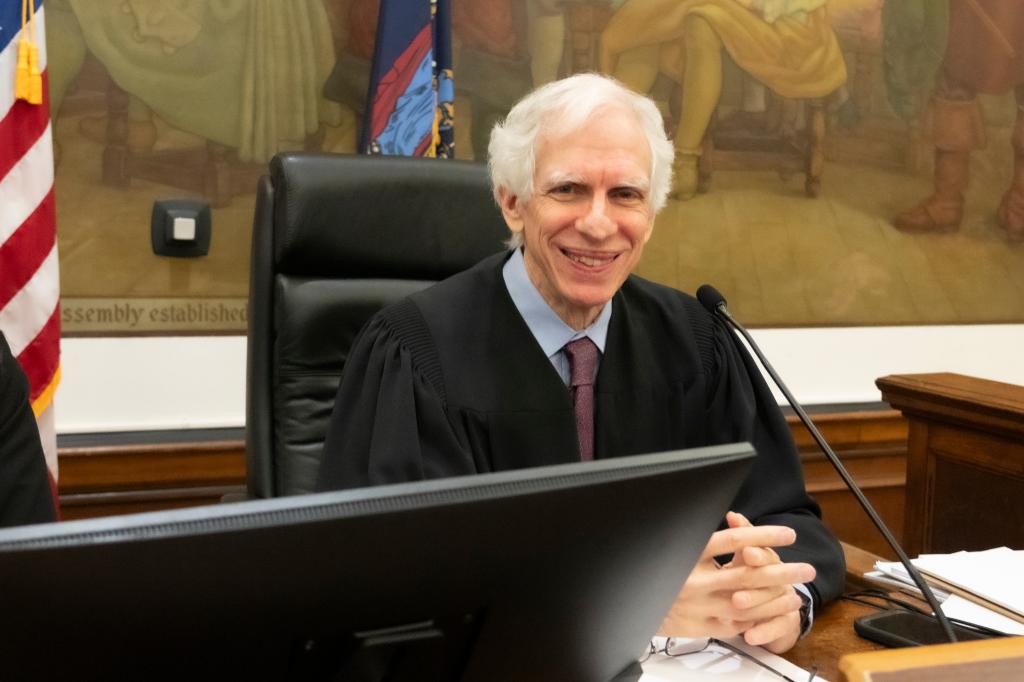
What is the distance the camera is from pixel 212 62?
3.39 meters

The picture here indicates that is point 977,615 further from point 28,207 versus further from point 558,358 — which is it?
point 28,207

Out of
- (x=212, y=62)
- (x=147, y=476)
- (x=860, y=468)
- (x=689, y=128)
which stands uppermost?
(x=212, y=62)

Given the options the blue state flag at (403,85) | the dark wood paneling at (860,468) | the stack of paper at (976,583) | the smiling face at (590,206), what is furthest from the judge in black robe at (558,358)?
the dark wood paneling at (860,468)

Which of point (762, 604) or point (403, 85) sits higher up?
point (403, 85)

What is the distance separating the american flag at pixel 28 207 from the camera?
2881 mm

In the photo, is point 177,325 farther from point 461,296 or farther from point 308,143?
point 461,296

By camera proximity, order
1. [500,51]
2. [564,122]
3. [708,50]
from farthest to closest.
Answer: [708,50]
[500,51]
[564,122]

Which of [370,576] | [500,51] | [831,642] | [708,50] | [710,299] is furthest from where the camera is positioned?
[708,50]

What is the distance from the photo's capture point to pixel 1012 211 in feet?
15.0

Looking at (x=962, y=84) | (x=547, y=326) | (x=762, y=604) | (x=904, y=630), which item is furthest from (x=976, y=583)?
(x=962, y=84)

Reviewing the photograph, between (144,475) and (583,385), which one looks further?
(144,475)

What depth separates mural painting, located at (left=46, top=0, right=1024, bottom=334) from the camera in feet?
10.9

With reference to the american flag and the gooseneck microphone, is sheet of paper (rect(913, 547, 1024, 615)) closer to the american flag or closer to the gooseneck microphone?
the gooseneck microphone

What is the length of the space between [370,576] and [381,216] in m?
1.61
